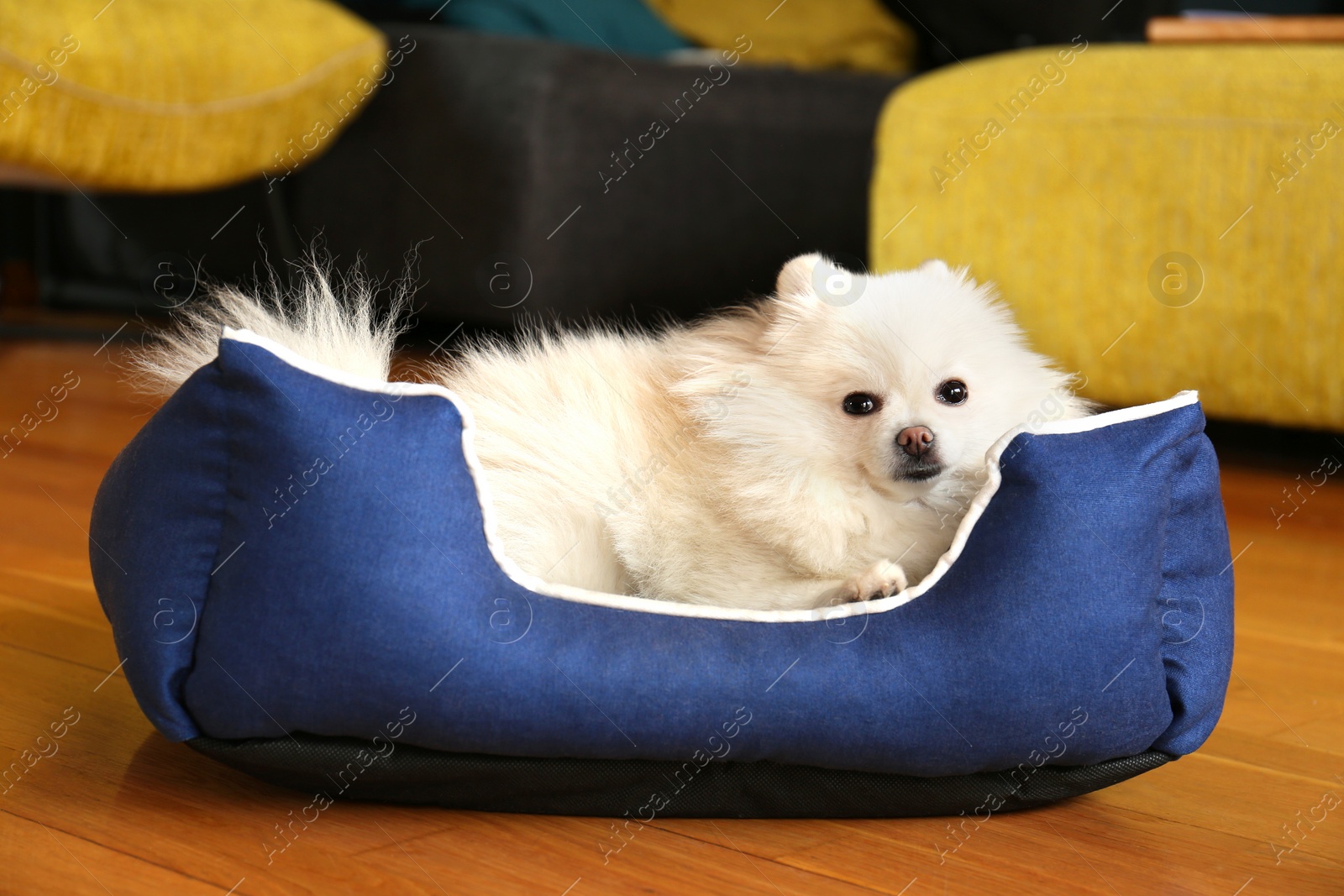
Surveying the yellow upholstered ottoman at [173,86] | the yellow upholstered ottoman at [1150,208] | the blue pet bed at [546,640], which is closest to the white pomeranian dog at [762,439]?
the blue pet bed at [546,640]

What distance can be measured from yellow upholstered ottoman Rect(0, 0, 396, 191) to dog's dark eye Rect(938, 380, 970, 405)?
220 cm

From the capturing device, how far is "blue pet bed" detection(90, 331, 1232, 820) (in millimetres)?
923

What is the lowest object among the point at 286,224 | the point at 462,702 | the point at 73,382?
the point at 73,382

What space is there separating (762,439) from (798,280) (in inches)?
7.1

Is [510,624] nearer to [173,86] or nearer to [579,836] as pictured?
[579,836]

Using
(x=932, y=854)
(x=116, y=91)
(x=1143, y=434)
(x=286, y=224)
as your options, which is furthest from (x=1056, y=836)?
(x=286, y=224)

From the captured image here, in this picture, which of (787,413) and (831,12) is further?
(831,12)

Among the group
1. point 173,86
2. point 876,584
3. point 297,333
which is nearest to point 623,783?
point 876,584

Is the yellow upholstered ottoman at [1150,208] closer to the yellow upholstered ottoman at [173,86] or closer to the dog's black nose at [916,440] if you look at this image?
the yellow upholstered ottoman at [173,86]

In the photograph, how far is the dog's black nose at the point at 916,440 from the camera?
3.66 ft

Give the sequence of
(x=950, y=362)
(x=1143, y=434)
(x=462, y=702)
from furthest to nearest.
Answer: (x=950, y=362)
(x=1143, y=434)
(x=462, y=702)

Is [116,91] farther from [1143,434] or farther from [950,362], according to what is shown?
[1143,434]

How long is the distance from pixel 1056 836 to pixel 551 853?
1.36 feet

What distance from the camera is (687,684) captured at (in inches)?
37.1
